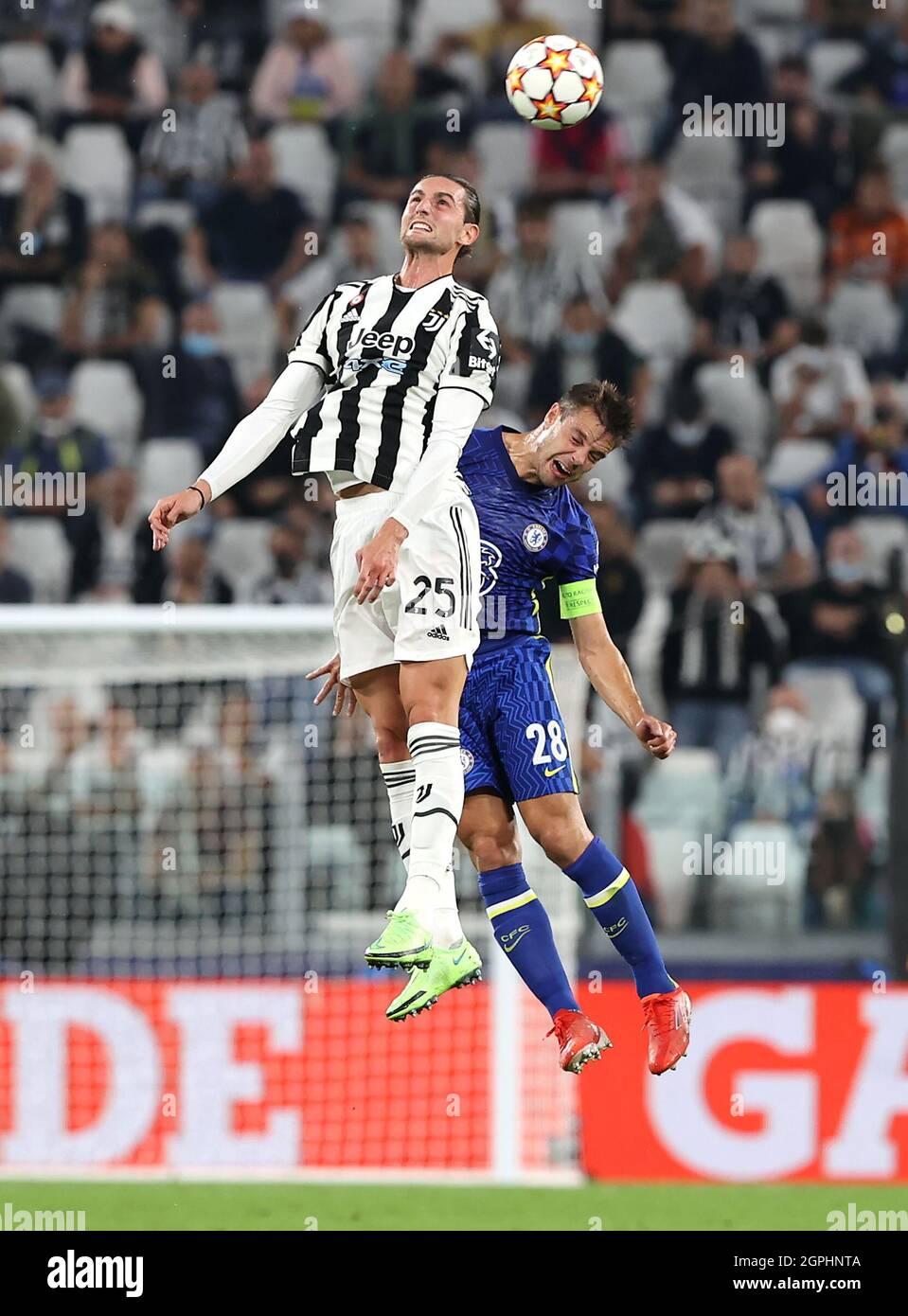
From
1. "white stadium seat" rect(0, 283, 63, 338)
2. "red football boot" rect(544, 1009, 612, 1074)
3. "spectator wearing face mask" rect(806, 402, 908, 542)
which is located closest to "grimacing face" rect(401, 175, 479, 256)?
"red football boot" rect(544, 1009, 612, 1074)

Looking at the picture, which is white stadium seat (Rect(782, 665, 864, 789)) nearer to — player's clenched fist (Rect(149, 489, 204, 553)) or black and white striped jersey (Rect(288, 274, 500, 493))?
Answer: black and white striped jersey (Rect(288, 274, 500, 493))

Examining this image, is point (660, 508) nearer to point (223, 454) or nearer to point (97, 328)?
point (97, 328)

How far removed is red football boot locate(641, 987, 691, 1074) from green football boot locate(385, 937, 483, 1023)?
88cm

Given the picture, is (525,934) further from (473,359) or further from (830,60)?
(830,60)

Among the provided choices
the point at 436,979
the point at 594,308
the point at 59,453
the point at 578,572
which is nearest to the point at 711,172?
the point at 594,308

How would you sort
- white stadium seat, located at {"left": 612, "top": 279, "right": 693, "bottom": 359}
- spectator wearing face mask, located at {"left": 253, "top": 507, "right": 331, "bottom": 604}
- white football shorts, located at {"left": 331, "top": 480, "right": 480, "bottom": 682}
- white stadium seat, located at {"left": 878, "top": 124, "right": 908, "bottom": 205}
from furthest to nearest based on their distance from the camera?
white stadium seat, located at {"left": 878, "top": 124, "right": 908, "bottom": 205}
white stadium seat, located at {"left": 612, "top": 279, "right": 693, "bottom": 359}
spectator wearing face mask, located at {"left": 253, "top": 507, "right": 331, "bottom": 604}
white football shorts, located at {"left": 331, "top": 480, "right": 480, "bottom": 682}

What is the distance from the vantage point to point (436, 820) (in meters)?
6.58

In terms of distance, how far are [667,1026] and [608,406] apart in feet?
6.98

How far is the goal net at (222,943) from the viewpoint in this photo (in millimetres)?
10930

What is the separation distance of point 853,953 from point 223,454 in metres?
5.80

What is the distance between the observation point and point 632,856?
11.2 metres

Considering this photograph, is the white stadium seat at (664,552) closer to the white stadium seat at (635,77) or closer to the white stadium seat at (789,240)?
the white stadium seat at (789,240)

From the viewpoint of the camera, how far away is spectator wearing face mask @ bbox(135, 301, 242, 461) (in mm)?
14430
